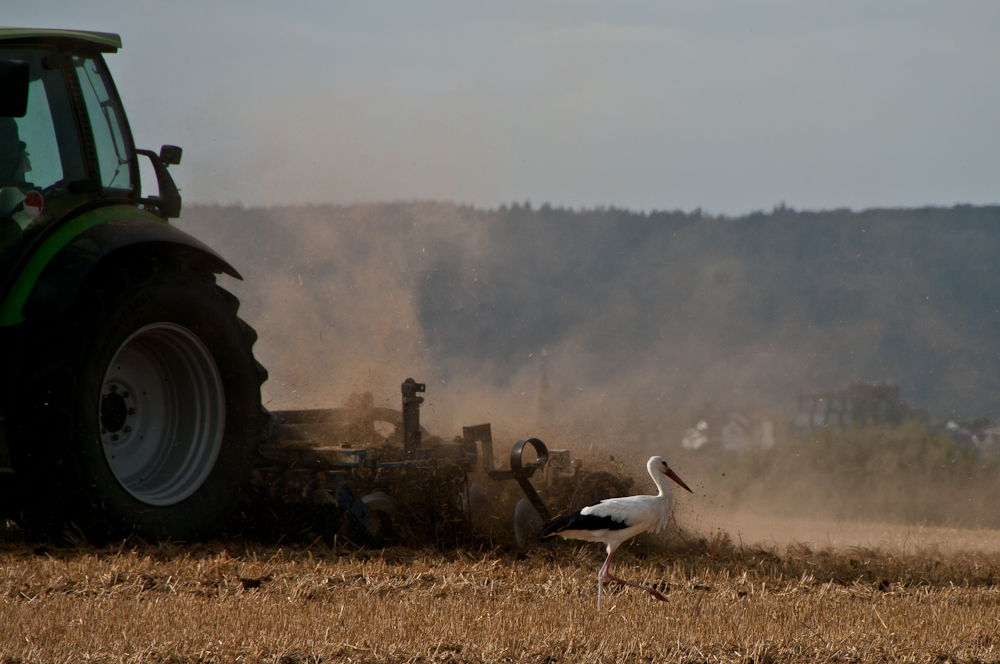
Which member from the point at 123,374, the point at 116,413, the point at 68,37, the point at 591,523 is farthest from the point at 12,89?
the point at 591,523

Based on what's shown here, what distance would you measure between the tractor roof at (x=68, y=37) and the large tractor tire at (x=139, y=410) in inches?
55.9

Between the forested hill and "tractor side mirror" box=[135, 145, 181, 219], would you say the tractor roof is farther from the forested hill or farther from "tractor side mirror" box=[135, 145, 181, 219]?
the forested hill

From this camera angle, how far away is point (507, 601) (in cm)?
501

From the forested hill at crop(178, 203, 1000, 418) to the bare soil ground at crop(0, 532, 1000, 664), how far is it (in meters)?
27.9

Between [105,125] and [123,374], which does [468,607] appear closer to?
[123,374]

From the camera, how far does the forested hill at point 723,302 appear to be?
134ft

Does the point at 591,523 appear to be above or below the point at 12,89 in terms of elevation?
below

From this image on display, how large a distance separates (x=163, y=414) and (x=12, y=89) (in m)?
2.13

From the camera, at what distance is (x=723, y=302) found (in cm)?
5003

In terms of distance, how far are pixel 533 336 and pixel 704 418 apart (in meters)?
17.9

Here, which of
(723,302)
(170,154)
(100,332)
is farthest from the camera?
(723,302)

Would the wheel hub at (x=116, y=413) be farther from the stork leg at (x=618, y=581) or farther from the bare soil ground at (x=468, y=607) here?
the stork leg at (x=618, y=581)

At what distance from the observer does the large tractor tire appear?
5.14 meters

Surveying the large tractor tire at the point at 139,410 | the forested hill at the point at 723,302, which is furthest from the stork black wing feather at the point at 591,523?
the forested hill at the point at 723,302
